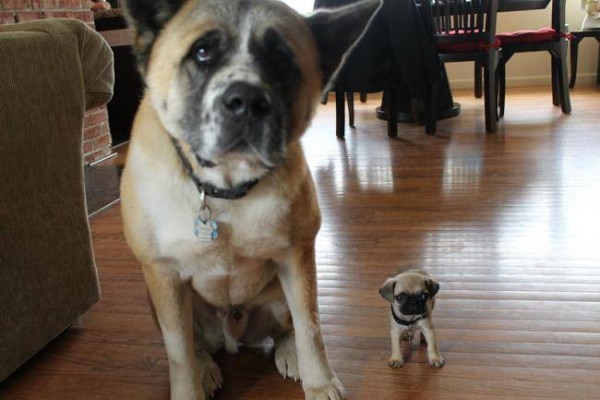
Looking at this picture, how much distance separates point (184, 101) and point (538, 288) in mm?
1096

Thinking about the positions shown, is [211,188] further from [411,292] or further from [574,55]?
[574,55]

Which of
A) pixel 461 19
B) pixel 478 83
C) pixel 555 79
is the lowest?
pixel 478 83

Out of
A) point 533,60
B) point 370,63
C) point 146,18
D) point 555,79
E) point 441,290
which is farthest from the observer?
point 533,60

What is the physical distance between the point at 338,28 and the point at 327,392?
698mm

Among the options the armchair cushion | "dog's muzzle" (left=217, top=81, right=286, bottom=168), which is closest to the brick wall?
the armchair cushion

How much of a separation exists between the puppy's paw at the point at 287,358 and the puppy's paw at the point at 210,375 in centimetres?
13

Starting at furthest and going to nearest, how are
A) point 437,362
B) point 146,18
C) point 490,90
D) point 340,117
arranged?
point 340,117 < point 490,90 < point 437,362 < point 146,18

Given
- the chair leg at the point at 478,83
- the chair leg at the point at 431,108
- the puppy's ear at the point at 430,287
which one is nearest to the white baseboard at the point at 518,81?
the chair leg at the point at 478,83

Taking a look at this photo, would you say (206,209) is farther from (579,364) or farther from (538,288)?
(538,288)

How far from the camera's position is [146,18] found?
1.01 m

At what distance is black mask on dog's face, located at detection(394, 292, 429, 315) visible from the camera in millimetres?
1236

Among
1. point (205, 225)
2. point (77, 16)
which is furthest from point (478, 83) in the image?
point (205, 225)

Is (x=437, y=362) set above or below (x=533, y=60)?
below

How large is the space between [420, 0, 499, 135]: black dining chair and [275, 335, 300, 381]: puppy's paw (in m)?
2.42
